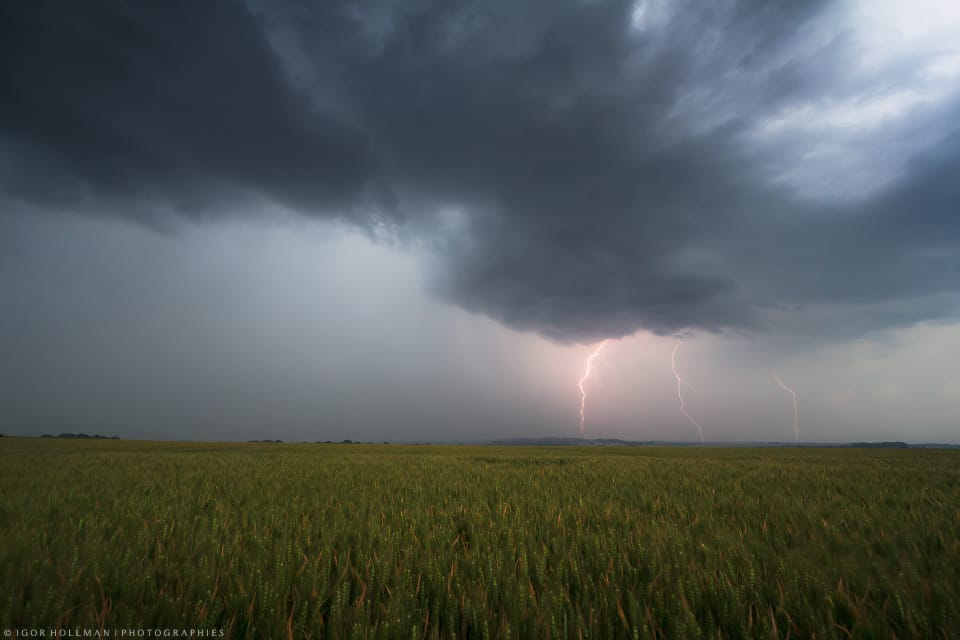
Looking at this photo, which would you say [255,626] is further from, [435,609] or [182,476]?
[182,476]

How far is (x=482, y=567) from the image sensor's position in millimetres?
2424

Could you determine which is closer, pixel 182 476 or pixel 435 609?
pixel 435 609

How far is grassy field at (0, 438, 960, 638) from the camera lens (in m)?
1.74

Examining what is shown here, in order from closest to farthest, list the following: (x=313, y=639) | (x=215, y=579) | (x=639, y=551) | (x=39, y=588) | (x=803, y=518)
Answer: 1. (x=313, y=639)
2. (x=39, y=588)
3. (x=215, y=579)
4. (x=639, y=551)
5. (x=803, y=518)

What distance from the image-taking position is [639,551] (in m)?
2.73

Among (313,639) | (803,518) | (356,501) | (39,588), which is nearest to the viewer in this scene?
(313,639)

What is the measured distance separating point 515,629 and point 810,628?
1271mm

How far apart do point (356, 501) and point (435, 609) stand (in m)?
3.30

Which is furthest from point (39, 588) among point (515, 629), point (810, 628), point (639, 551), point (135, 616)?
point (810, 628)

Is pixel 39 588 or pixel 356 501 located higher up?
pixel 39 588

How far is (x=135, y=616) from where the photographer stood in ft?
5.80

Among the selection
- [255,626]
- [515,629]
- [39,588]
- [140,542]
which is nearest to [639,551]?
[515,629]

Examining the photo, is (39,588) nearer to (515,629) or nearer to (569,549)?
(515,629)

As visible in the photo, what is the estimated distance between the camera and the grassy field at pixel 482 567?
1.74 m
